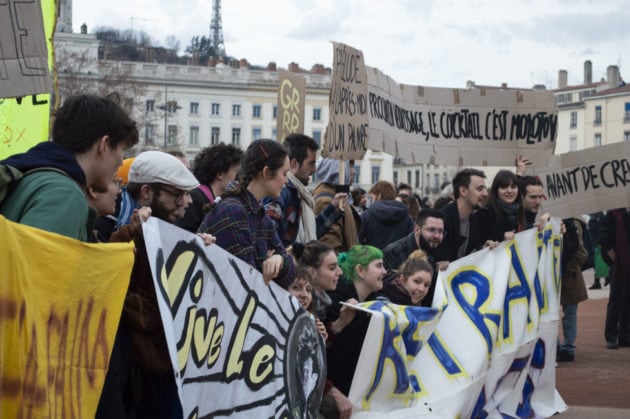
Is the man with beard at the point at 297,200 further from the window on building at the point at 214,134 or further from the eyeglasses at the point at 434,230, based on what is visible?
the window on building at the point at 214,134

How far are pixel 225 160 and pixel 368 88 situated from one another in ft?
9.69

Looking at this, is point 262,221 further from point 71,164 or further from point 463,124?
point 463,124

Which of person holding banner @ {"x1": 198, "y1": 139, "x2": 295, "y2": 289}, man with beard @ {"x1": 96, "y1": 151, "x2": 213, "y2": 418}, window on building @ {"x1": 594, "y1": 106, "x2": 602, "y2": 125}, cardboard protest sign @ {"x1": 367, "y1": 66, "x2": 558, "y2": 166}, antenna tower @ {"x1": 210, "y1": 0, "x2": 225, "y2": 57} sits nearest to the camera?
man with beard @ {"x1": 96, "y1": 151, "x2": 213, "y2": 418}

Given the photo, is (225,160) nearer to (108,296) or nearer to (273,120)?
(108,296)

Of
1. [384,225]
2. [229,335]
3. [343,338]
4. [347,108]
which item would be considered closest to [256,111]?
[384,225]

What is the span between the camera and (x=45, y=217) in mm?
3654

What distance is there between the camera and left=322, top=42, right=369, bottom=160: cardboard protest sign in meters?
9.30

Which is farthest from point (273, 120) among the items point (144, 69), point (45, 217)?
point (45, 217)

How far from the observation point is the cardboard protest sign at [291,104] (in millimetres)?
11148

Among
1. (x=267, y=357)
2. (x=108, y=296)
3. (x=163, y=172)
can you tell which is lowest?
(x=267, y=357)

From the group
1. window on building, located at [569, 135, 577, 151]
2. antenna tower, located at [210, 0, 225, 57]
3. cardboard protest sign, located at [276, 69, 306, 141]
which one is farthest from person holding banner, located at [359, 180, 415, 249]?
antenna tower, located at [210, 0, 225, 57]

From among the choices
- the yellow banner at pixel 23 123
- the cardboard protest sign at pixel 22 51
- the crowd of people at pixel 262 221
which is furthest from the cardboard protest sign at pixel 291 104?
the cardboard protest sign at pixel 22 51

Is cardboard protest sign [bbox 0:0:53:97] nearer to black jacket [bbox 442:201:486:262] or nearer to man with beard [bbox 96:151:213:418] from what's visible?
man with beard [bbox 96:151:213:418]

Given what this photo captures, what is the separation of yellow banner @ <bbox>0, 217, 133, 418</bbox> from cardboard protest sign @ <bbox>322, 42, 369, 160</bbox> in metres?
5.20
